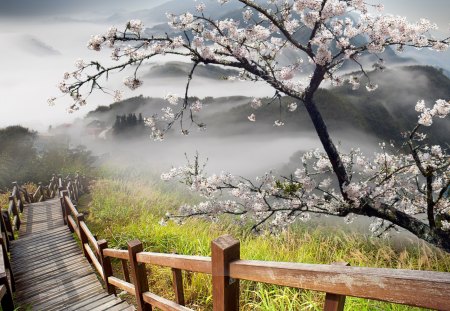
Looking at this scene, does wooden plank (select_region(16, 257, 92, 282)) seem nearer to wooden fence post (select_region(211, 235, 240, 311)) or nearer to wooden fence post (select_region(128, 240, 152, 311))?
wooden fence post (select_region(128, 240, 152, 311))

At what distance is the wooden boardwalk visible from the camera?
222 inches

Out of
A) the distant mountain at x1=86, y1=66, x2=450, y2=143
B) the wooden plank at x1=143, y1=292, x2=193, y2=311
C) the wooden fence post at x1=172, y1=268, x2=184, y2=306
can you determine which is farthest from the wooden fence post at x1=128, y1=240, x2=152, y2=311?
the distant mountain at x1=86, y1=66, x2=450, y2=143

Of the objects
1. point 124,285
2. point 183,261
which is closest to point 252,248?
point 124,285

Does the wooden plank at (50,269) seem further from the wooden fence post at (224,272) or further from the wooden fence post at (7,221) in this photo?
the wooden fence post at (224,272)

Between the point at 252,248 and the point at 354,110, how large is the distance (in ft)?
256

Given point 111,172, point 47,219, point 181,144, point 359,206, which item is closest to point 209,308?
point 359,206

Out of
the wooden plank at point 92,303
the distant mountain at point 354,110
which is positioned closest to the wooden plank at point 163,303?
the wooden plank at point 92,303

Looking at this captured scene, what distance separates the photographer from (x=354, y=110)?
76.0m

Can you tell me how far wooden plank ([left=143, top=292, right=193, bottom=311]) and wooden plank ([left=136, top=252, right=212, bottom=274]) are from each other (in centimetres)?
37

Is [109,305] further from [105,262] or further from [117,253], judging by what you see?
[117,253]

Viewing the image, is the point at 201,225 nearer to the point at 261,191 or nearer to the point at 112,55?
the point at 261,191

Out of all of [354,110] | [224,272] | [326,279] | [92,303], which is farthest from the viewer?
[354,110]

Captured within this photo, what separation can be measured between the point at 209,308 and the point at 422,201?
4.13m

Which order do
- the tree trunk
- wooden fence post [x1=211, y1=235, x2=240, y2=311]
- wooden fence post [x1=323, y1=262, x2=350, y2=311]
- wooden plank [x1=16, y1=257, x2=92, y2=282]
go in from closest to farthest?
wooden fence post [x1=323, y1=262, x2=350, y2=311], wooden fence post [x1=211, y1=235, x2=240, y2=311], the tree trunk, wooden plank [x1=16, y1=257, x2=92, y2=282]
